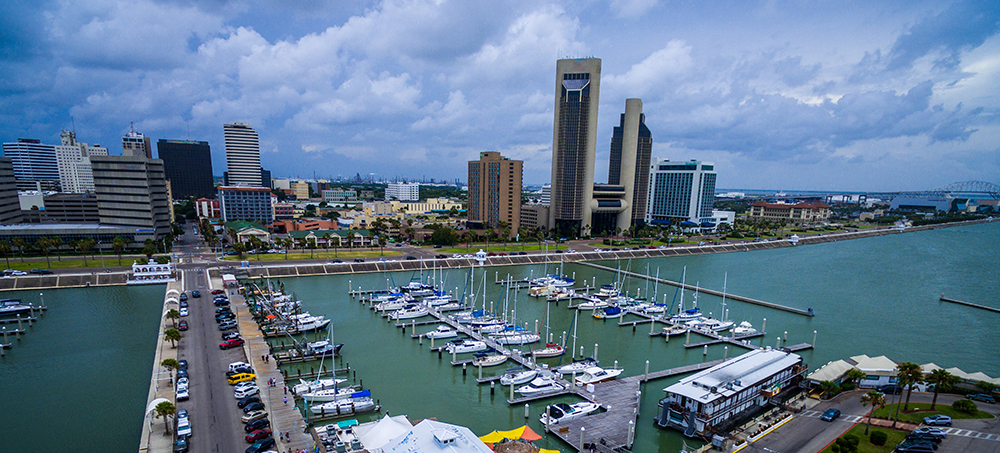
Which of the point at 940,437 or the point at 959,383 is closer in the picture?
the point at 940,437

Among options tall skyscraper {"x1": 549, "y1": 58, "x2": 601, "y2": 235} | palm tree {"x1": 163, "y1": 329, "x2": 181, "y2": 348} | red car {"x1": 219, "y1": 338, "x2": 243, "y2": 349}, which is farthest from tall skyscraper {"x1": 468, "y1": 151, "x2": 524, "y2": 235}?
palm tree {"x1": 163, "y1": 329, "x2": 181, "y2": 348}

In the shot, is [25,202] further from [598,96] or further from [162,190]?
[598,96]

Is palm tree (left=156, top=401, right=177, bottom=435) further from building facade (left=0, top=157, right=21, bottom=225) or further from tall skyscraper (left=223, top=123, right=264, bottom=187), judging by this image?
tall skyscraper (left=223, top=123, right=264, bottom=187)

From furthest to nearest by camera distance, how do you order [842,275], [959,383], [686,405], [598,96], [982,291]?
[598,96] → [842,275] → [982,291] → [959,383] → [686,405]

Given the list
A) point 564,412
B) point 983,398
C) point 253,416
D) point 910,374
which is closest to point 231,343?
Answer: point 253,416

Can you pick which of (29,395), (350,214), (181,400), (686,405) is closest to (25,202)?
(350,214)

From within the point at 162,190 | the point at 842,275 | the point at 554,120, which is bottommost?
the point at 842,275

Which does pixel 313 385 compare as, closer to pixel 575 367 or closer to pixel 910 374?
pixel 575 367

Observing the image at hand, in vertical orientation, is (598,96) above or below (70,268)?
above
